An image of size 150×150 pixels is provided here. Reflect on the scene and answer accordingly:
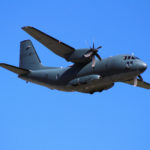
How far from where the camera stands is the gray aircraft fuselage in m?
28.5

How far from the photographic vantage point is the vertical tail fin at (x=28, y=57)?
36938mm

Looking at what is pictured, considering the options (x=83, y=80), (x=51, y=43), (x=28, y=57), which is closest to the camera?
(x=83, y=80)

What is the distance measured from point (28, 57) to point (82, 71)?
9510mm

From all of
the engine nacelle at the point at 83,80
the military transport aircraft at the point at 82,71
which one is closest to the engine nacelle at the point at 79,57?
the military transport aircraft at the point at 82,71

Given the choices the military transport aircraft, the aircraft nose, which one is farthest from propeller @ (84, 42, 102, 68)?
the aircraft nose

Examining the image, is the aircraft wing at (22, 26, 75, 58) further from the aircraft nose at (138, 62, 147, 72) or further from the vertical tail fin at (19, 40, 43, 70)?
the aircraft nose at (138, 62, 147, 72)

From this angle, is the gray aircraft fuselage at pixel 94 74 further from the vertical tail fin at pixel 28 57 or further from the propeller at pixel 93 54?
the vertical tail fin at pixel 28 57

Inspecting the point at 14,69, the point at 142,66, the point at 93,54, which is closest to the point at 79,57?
the point at 93,54

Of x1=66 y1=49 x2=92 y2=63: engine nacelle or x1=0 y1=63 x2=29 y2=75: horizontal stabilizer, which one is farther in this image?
x1=0 y1=63 x2=29 y2=75: horizontal stabilizer

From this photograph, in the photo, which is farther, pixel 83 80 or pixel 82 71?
pixel 82 71

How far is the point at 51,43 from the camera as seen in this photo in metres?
30.6

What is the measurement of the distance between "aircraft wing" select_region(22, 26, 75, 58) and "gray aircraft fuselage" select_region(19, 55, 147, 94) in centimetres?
172

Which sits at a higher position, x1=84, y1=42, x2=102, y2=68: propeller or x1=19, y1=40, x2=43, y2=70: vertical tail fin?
x1=19, y1=40, x2=43, y2=70: vertical tail fin

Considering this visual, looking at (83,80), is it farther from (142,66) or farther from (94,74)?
(142,66)
